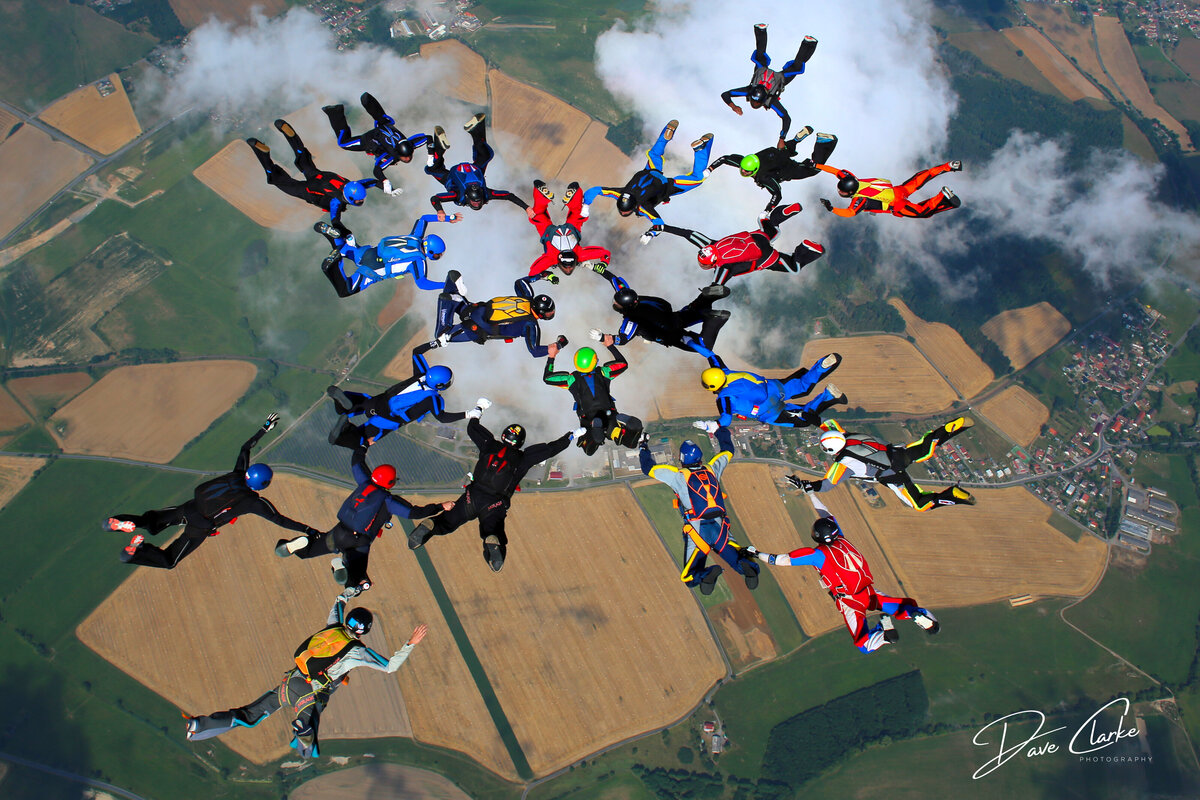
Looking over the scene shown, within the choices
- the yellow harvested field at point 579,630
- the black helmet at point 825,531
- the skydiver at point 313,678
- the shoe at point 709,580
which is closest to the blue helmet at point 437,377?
the skydiver at point 313,678

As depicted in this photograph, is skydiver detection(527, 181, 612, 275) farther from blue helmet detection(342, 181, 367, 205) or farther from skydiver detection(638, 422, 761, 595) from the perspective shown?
blue helmet detection(342, 181, 367, 205)

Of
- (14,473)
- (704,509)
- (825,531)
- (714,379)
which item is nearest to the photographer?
(825,531)

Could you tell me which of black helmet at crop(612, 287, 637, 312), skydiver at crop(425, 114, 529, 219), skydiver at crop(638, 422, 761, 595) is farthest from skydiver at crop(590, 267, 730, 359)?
skydiver at crop(425, 114, 529, 219)

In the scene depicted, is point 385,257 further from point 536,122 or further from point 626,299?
point 536,122

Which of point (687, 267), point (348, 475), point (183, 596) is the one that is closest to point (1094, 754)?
point (687, 267)

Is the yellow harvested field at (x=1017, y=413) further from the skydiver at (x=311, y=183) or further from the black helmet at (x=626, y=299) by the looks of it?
the skydiver at (x=311, y=183)
